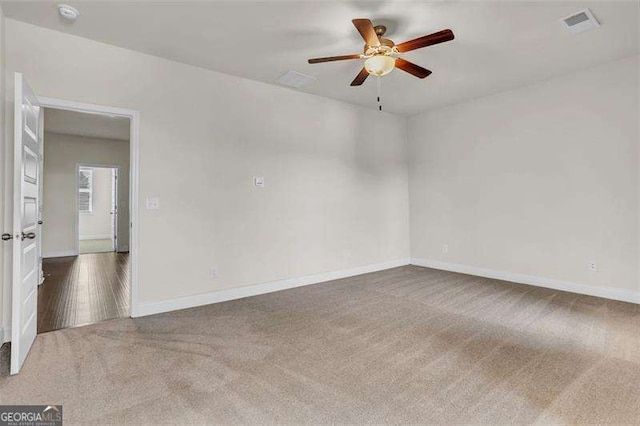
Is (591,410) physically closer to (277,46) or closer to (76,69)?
(277,46)

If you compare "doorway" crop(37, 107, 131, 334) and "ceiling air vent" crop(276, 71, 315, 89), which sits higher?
"ceiling air vent" crop(276, 71, 315, 89)

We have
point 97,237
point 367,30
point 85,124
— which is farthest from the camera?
point 97,237

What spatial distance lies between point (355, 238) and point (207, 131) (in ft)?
9.33

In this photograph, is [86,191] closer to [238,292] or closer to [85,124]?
[85,124]

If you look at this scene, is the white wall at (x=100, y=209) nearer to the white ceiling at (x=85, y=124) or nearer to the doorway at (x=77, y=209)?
the doorway at (x=77, y=209)

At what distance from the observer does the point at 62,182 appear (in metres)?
7.35

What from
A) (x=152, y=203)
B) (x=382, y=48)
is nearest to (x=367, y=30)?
(x=382, y=48)

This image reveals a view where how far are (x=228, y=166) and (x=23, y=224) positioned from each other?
6.72 feet

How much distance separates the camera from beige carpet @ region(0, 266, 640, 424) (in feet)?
5.91

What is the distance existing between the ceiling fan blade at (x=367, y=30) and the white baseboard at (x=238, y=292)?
10.3ft

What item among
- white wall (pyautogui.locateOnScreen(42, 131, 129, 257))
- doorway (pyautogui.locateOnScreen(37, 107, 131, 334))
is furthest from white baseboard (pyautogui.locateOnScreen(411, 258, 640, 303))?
white wall (pyautogui.locateOnScreen(42, 131, 129, 257))

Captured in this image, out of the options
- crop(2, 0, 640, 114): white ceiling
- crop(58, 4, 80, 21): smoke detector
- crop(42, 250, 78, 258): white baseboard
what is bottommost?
crop(42, 250, 78, 258): white baseboard

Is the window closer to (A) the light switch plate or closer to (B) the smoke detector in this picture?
(A) the light switch plate

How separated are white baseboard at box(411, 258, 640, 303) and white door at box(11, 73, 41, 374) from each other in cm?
544
